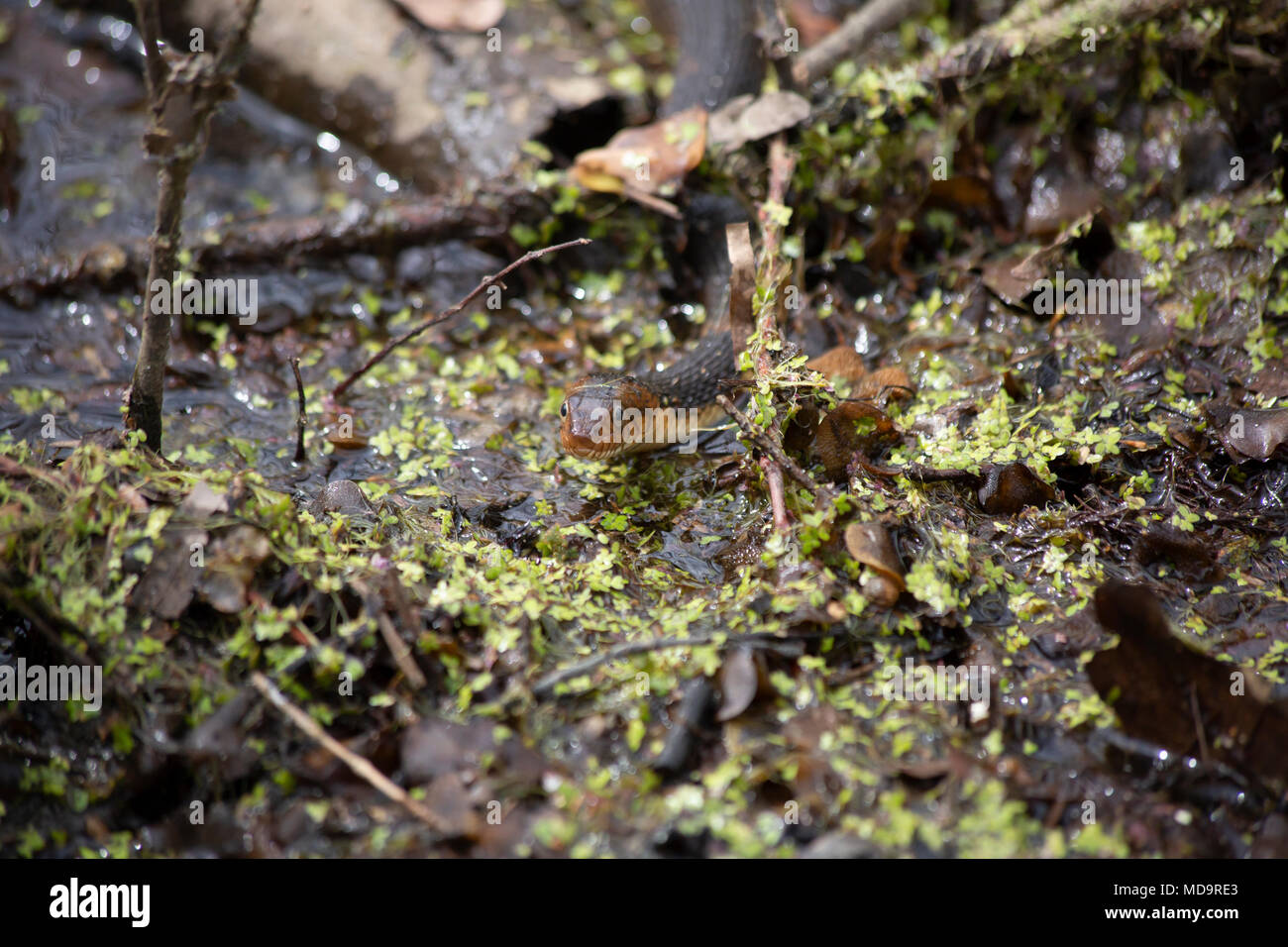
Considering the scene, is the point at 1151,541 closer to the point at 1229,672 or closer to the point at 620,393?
the point at 1229,672
